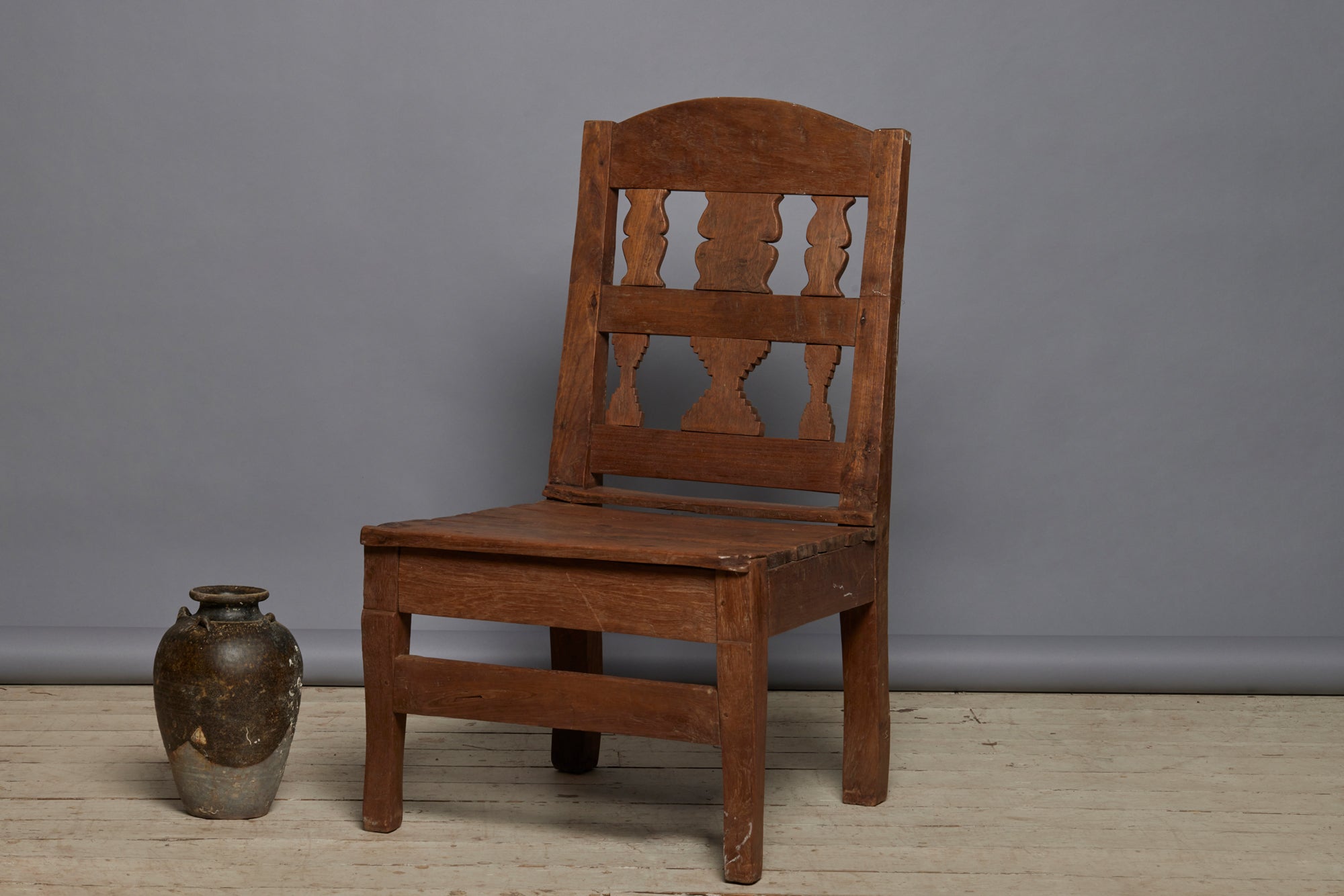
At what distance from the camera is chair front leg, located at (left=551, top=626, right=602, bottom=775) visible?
238 cm

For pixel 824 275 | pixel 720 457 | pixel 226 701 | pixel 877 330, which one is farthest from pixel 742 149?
pixel 226 701

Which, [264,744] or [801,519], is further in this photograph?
[801,519]

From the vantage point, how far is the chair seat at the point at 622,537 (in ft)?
6.17

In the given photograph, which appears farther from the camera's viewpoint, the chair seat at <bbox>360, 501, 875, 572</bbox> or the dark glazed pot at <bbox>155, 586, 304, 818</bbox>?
the dark glazed pot at <bbox>155, 586, 304, 818</bbox>

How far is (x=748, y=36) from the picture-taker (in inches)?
118

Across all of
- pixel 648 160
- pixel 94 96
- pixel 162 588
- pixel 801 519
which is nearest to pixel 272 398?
pixel 162 588

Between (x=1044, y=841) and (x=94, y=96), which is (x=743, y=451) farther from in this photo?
(x=94, y=96)

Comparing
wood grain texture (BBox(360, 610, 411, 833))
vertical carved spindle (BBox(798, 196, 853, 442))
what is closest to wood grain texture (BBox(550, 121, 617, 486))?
vertical carved spindle (BBox(798, 196, 853, 442))

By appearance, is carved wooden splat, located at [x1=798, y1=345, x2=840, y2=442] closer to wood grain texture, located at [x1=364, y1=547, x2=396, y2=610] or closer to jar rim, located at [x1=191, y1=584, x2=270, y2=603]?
wood grain texture, located at [x1=364, y1=547, x2=396, y2=610]

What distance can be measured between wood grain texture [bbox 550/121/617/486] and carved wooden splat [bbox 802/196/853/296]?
357 mm

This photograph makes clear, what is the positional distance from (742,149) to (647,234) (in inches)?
8.1

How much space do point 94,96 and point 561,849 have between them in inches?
75.0

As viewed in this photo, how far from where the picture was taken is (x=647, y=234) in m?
2.37

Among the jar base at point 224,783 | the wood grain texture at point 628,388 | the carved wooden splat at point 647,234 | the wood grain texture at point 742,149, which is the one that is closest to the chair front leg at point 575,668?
the wood grain texture at point 628,388
